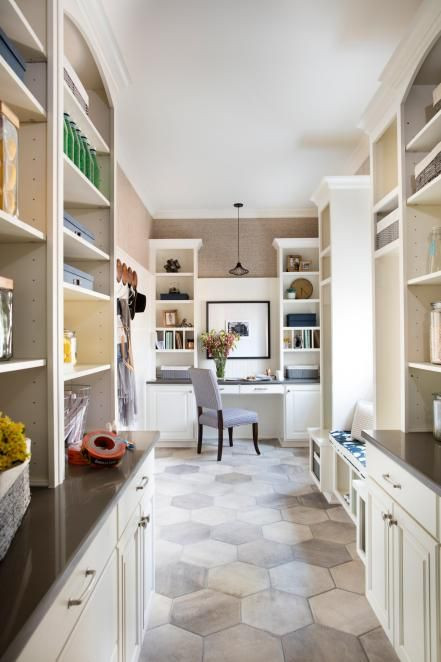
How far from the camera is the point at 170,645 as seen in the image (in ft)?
5.91

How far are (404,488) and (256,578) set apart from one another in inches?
45.9

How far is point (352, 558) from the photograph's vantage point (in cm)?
251

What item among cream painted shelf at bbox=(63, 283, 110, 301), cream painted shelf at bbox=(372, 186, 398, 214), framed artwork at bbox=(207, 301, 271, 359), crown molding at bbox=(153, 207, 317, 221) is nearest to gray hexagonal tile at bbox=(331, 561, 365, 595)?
cream painted shelf at bbox=(63, 283, 110, 301)

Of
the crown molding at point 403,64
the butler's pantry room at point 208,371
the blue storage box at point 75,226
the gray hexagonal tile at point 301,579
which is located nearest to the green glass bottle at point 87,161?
the butler's pantry room at point 208,371

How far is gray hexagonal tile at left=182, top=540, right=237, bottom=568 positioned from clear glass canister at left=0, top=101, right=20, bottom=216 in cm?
218

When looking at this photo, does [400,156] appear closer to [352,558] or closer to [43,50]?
[43,50]

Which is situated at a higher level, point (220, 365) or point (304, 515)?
point (220, 365)

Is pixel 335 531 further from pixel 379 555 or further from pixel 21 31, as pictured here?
pixel 21 31

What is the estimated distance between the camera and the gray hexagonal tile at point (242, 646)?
1.73 meters

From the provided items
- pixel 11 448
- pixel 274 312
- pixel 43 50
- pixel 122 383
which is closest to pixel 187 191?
pixel 274 312

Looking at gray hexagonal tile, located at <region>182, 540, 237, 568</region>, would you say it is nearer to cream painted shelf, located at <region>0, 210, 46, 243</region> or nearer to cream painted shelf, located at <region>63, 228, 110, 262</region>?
cream painted shelf, located at <region>63, 228, 110, 262</region>

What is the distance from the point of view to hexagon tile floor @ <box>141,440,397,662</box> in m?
1.80

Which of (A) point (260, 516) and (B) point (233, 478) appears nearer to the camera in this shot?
(A) point (260, 516)

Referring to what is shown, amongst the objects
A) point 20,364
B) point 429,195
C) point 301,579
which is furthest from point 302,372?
point 20,364
